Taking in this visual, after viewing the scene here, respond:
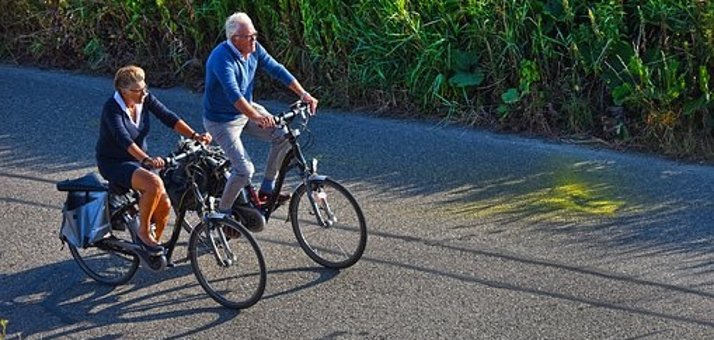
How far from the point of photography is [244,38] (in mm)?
7750

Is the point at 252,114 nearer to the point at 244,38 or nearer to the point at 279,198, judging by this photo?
the point at 244,38

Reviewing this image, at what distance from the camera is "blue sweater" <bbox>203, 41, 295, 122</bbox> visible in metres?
7.68

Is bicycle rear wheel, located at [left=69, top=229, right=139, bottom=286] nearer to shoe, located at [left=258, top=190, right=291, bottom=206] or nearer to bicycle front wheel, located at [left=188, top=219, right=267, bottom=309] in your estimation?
bicycle front wheel, located at [left=188, top=219, right=267, bottom=309]

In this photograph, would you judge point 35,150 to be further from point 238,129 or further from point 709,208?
point 709,208

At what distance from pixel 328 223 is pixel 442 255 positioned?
2.56 feet

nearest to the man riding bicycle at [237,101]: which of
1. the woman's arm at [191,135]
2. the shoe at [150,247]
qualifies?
the woman's arm at [191,135]

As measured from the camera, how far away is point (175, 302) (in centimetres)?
746

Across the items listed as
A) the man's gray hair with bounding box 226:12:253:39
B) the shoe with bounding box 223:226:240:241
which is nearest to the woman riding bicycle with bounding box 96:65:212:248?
the shoe with bounding box 223:226:240:241

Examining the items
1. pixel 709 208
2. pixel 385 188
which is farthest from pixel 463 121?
pixel 709 208

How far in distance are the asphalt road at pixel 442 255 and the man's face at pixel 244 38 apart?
1.38m

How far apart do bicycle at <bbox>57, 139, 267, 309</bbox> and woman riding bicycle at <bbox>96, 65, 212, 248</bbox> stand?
0.11 meters

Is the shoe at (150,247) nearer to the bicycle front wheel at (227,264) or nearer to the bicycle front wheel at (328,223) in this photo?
the bicycle front wheel at (227,264)

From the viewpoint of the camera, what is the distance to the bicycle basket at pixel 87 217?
769cm

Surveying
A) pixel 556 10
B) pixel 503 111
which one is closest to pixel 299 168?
pixel 503 111
